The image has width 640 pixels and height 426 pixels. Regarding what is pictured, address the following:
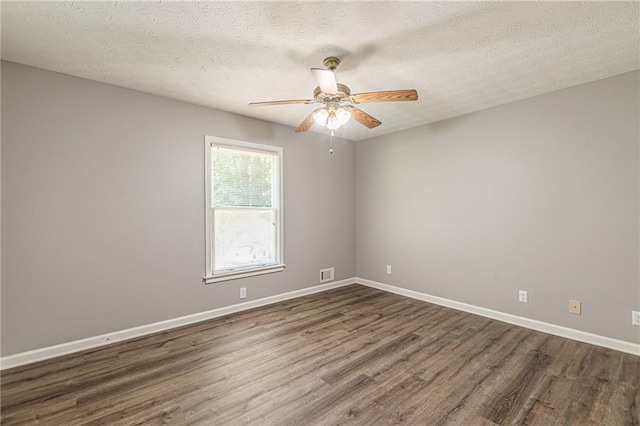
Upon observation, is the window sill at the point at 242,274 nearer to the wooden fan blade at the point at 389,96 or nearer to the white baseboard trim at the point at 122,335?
the white baseboard trim at the point at 122,335

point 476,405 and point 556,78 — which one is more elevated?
point 556,78

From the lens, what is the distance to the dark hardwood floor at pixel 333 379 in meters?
1.86

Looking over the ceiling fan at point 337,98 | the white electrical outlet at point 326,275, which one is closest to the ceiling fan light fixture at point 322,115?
the ceiling fan at point 337,98

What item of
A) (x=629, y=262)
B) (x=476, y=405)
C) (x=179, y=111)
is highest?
(x=179, y=111)

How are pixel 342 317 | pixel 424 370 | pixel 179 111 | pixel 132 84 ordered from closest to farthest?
pixel 424 370 → pixel 132 84 → pixel 179 111 → pixel 342 317

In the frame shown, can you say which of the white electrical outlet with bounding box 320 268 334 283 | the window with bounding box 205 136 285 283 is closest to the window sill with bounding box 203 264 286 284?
the window with bounding box 205 136 285 283

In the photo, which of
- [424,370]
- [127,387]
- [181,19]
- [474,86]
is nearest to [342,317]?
[424,370]

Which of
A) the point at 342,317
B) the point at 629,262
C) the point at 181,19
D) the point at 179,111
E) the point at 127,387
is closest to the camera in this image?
the point at 181,19

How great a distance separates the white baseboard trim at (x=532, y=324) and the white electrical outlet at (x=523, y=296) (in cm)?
20

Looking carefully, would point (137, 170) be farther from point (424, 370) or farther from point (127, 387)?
point (424, 370)

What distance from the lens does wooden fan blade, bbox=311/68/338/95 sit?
1970 mm

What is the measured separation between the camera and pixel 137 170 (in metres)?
3.02

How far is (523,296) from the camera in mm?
3271

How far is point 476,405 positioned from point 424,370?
469 millimetres
